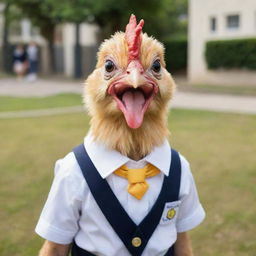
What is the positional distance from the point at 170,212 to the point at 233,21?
688 inches

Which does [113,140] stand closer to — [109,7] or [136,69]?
[136,69]

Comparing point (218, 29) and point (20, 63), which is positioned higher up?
point (218, 29)

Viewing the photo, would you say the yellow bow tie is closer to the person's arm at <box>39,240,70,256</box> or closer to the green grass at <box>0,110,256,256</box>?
the person's arm at <box>39,240,70,256</box>

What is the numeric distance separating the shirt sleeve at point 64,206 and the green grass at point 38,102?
31.8 ft

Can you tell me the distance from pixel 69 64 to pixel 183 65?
6.54m

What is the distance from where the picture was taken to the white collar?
1.88 m

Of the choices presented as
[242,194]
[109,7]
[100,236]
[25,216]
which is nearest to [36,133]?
[25,216]

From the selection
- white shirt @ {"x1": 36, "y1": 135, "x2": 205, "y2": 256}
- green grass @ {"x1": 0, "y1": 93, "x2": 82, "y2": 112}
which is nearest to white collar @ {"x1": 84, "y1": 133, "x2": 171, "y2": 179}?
white shirt @ {"x1": 36, "y1": 135, "x2": 205, "y2": 256}

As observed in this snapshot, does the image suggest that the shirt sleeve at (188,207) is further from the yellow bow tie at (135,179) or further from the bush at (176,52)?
the bush at (176,52)

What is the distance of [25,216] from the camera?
4.50 metres

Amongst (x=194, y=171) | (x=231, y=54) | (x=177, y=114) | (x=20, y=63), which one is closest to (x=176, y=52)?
(x=231, y=54)

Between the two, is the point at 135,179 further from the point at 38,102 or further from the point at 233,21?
the point at 233,21

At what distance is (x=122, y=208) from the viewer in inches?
73.5

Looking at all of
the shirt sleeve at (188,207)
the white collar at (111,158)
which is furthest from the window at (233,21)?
the white collar at (111,158)
